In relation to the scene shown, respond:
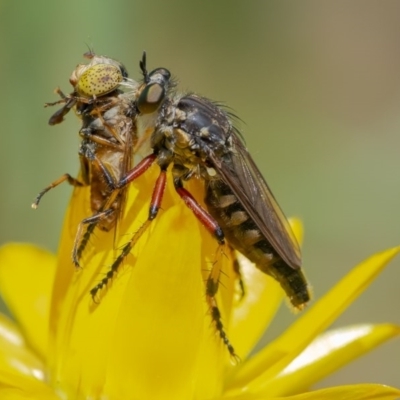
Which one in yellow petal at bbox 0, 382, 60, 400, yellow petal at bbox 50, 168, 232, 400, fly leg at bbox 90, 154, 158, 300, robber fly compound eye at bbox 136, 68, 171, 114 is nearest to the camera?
yellow petal at bbox 0, 382, 60, 400

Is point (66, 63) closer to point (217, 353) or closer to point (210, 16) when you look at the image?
point (217, 353)

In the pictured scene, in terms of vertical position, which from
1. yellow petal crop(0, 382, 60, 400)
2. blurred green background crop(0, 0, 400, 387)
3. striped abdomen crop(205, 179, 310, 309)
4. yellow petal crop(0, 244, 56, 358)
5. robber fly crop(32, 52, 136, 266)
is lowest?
yellow petal crop(0, 382, 60, 400)

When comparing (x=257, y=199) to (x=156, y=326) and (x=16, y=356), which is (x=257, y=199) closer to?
(x=156, y=326)

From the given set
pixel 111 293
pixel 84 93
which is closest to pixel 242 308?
pixel 111 293

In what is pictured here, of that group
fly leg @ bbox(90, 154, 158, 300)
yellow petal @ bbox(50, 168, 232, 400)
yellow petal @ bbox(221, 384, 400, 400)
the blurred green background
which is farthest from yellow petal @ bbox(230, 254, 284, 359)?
the blurred green background

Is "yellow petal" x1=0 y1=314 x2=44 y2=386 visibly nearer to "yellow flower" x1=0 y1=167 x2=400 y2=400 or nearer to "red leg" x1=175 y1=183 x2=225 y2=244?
"yellow flower" x1=0 y1=167 x2=400 y2=400

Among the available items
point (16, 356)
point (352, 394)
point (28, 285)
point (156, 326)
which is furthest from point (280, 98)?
point (352, 394)
